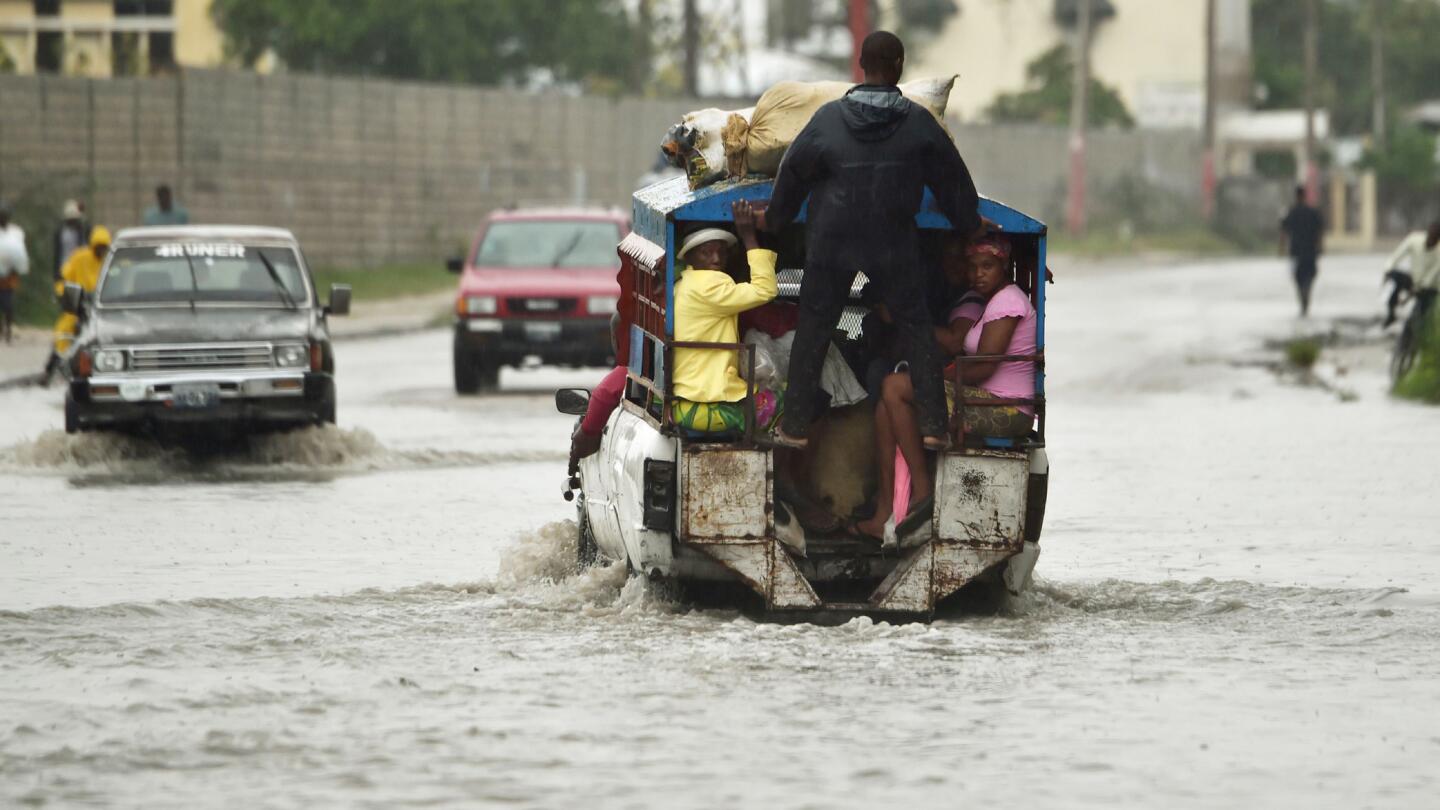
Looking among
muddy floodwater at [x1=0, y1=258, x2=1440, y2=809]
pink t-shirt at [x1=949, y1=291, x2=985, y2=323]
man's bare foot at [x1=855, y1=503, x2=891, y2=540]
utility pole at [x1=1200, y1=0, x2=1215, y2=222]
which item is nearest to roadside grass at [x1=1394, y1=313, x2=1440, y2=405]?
muddy floodwater at [x1=0, y1=258, x2=1440, y2=809]

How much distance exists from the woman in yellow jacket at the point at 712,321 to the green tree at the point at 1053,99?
7247 cm

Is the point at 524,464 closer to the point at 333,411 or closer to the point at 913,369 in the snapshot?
the point at 333,411

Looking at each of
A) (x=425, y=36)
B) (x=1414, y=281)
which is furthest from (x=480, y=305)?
(x=425, y=36)

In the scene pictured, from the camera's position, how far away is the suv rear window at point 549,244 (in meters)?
25.3

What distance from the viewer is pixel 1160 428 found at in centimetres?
2066

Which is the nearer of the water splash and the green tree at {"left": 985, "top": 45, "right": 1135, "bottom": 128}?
the water splash

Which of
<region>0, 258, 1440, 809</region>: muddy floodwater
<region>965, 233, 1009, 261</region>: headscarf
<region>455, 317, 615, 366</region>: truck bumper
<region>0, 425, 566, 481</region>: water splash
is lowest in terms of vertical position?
<region>0, 425, 566, 481</region>: water splash

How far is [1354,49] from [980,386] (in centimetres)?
10544

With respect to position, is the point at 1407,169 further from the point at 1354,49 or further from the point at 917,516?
the point at 917,516

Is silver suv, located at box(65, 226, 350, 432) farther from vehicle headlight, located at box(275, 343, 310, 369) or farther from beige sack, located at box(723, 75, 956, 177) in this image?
beige sack, located at box(723, 75, 956, 177)

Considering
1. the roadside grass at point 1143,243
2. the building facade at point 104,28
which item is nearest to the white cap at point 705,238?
the roadside grass at point 1143,243

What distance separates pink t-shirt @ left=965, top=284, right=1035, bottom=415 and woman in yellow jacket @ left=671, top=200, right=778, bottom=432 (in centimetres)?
89

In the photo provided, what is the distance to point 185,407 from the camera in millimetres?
16891

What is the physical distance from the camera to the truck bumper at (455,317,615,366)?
24188 millimetres
